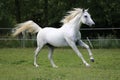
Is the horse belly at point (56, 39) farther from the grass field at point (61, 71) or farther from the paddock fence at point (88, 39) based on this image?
the paddock fence at point (88, 39)


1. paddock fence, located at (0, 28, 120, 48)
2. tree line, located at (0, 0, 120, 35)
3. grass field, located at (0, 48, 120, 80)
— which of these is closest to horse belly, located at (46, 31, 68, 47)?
grass field, located at (0, 48, 120, 80)

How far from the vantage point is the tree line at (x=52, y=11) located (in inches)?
1219

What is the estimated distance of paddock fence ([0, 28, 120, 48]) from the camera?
86.6ft

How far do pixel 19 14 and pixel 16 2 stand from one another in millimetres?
1074

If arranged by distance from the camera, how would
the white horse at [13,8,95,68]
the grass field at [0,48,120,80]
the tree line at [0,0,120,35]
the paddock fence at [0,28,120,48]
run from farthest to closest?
1. the tree line at [0,0,120,35]
2. the paddock fence at [0,28,120,48]
3. the white horse at [13,8,95,68]
4. the grass field at [0,48,120,80]

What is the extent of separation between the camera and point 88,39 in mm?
26219

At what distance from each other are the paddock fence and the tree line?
1091mm

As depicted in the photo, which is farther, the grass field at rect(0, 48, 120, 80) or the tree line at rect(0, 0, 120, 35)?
the tree line at rect(0, 0, 120, 35)

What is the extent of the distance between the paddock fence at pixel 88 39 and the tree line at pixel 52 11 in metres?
1.09

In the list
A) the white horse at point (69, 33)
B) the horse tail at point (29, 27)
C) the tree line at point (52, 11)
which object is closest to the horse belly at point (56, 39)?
the white horse at point (69, 33)

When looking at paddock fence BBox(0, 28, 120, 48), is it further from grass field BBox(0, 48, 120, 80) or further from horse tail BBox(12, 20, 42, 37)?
grass field BBox(0, 48, 120, 80)

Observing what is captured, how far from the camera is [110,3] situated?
31.0 m

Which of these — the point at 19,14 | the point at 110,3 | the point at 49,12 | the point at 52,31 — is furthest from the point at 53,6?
the point at 52,31

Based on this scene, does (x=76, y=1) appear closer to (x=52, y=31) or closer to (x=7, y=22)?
(x=7, y=22)
